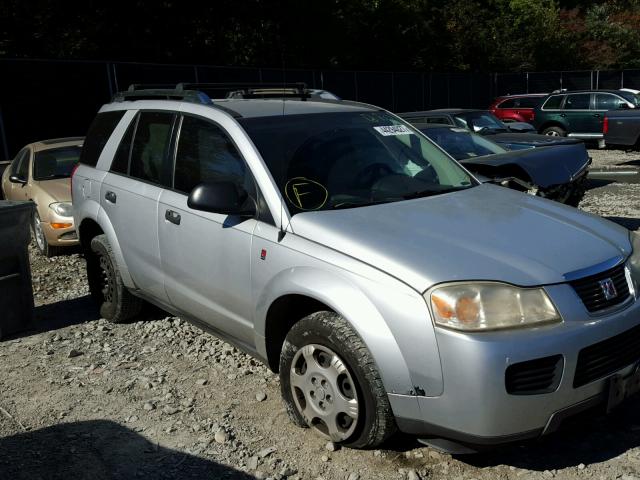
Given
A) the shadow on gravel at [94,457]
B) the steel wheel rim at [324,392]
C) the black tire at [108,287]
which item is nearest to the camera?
the steel wheel rim at [324,392]

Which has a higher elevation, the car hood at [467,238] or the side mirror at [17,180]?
the car hood at [467,238]

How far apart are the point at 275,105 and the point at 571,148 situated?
201 inches

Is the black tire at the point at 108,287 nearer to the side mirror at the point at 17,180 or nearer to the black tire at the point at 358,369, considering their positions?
the black tire at the point at 358,369

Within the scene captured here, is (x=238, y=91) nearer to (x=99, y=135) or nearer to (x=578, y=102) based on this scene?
(x=99, y=135)

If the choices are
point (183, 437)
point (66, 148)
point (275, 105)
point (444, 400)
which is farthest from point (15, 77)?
point (444, 400)

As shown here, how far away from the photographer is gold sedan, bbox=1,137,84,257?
26.4 feet

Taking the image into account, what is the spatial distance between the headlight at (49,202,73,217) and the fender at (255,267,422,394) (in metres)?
5.32

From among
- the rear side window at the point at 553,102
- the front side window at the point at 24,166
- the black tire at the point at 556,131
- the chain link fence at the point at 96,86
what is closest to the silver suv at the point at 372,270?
the front side window at the point at 24,166

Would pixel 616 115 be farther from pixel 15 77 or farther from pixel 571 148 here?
pixel 15 77

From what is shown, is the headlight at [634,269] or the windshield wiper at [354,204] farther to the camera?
the windshield wiper at [354,204]

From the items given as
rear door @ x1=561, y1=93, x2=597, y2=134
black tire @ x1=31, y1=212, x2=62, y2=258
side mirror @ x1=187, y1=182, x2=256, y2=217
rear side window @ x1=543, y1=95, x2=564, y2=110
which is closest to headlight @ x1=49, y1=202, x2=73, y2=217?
black tire @ x1=31, y1=212, x2=62, y2=258

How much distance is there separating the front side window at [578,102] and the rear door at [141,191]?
1680 cm

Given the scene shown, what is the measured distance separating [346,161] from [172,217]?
119 centimetres

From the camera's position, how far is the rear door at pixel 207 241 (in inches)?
151
